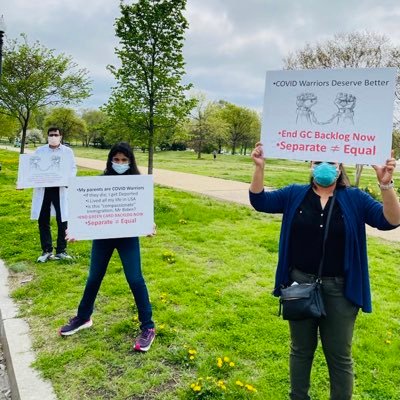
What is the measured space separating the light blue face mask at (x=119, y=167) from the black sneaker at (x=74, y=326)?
5.01ft

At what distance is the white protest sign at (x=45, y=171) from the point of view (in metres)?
5.73

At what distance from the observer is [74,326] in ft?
12.8

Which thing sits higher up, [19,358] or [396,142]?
[396,142]

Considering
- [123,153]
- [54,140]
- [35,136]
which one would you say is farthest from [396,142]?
[35,136]

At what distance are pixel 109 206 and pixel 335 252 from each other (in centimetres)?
214

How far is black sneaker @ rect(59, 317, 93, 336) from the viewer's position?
12.7ft

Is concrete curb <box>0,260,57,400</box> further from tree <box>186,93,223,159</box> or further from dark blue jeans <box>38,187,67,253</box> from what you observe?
tree <box>186,93,223,159</box>

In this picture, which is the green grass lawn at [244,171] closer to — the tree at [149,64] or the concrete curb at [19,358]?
the tree at [149,64]

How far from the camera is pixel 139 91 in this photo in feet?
32.3

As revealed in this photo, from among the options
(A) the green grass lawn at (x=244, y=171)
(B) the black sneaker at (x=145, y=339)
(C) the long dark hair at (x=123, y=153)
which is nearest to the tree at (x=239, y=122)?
(A) the green grass lawn at (x=244, y=171)

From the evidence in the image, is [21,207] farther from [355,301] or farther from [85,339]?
[355,301]

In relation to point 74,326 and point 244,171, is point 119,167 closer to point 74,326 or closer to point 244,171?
point 74,326

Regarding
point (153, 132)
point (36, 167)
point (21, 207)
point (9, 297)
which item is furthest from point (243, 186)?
point (9, 297)

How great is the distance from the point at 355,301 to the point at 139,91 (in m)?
8.53
